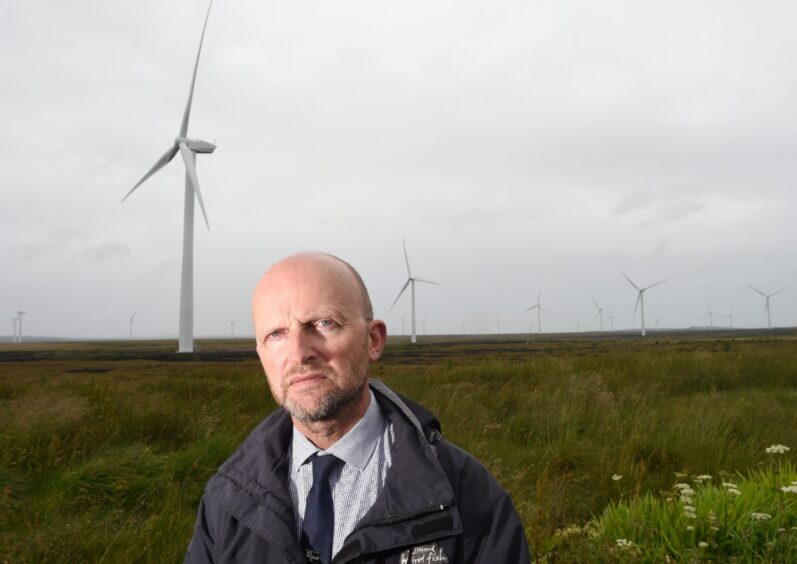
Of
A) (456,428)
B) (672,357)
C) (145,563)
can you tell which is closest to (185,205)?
(672,357)

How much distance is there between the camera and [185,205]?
3472 centimetres

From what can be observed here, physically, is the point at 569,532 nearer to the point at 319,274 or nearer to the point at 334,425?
the point at 334,425

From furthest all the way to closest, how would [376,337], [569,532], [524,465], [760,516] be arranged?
[524,465]
[569,532]
[760,516]
[376,337]

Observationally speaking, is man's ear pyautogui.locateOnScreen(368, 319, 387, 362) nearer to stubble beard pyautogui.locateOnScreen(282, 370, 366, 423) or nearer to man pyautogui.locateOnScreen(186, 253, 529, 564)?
man pyautogui.locateOnScreen(186, 253, 529, 564)

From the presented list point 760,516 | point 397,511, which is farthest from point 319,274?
point 760,516

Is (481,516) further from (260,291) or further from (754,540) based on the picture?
(754,540)

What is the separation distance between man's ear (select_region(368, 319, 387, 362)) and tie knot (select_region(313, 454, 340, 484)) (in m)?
0.33

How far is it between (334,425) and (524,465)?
5.50m

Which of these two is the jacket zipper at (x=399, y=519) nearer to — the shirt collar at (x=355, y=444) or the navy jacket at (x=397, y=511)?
the navy jacket at (x=397, y=511)

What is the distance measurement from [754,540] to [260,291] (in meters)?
3.84

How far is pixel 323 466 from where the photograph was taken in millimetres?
1888

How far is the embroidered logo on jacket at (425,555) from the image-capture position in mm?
1736

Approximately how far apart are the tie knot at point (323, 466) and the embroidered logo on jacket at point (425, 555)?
33 centimetres

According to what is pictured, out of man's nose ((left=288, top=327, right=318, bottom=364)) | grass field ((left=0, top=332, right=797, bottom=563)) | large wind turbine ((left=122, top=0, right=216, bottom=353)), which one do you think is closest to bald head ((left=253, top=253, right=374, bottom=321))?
man's nose ((left=288, top=327, right=318, bottom=364))
